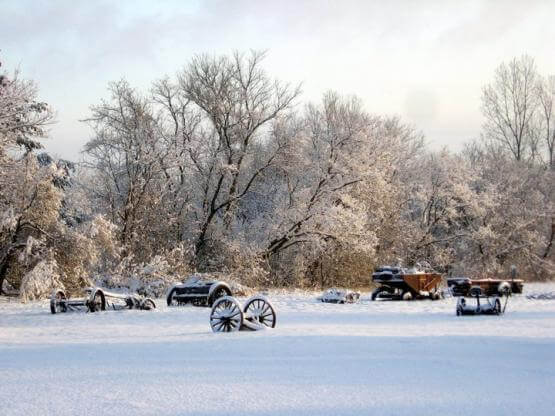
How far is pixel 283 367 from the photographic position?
9008mm

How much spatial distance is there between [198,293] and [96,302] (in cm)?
307

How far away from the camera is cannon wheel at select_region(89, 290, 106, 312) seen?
1780 cm

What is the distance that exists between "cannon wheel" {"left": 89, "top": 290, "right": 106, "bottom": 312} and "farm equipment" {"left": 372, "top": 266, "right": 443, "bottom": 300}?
963cm

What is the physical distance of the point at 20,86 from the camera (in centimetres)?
1797

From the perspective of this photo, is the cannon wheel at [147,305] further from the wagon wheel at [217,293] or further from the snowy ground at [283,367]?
the snowy ground at [283,367]

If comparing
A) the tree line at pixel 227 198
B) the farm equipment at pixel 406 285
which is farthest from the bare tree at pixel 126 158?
the farm equipment at pixel 406 285

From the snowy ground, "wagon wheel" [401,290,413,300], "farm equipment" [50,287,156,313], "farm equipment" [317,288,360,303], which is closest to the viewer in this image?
the snowy ground

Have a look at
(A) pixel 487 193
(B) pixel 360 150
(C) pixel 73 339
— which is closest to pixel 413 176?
(A) pixel 487 193

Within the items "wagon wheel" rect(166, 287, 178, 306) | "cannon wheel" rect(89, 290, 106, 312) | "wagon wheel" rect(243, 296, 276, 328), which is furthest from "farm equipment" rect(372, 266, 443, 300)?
"wagon wheel" rect(243, 296, 276, 328)

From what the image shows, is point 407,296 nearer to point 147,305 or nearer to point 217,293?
point 217,293

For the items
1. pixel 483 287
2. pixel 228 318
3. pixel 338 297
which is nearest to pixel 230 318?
pixel 228 318

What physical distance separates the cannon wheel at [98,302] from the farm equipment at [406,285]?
31.6ft

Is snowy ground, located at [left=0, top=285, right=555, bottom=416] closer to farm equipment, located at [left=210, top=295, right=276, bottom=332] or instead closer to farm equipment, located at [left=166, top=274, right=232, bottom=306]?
farm equipment, located at [left=210, top=295, right=276, bottom=332]

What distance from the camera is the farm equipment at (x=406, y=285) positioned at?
2317 centimetres
